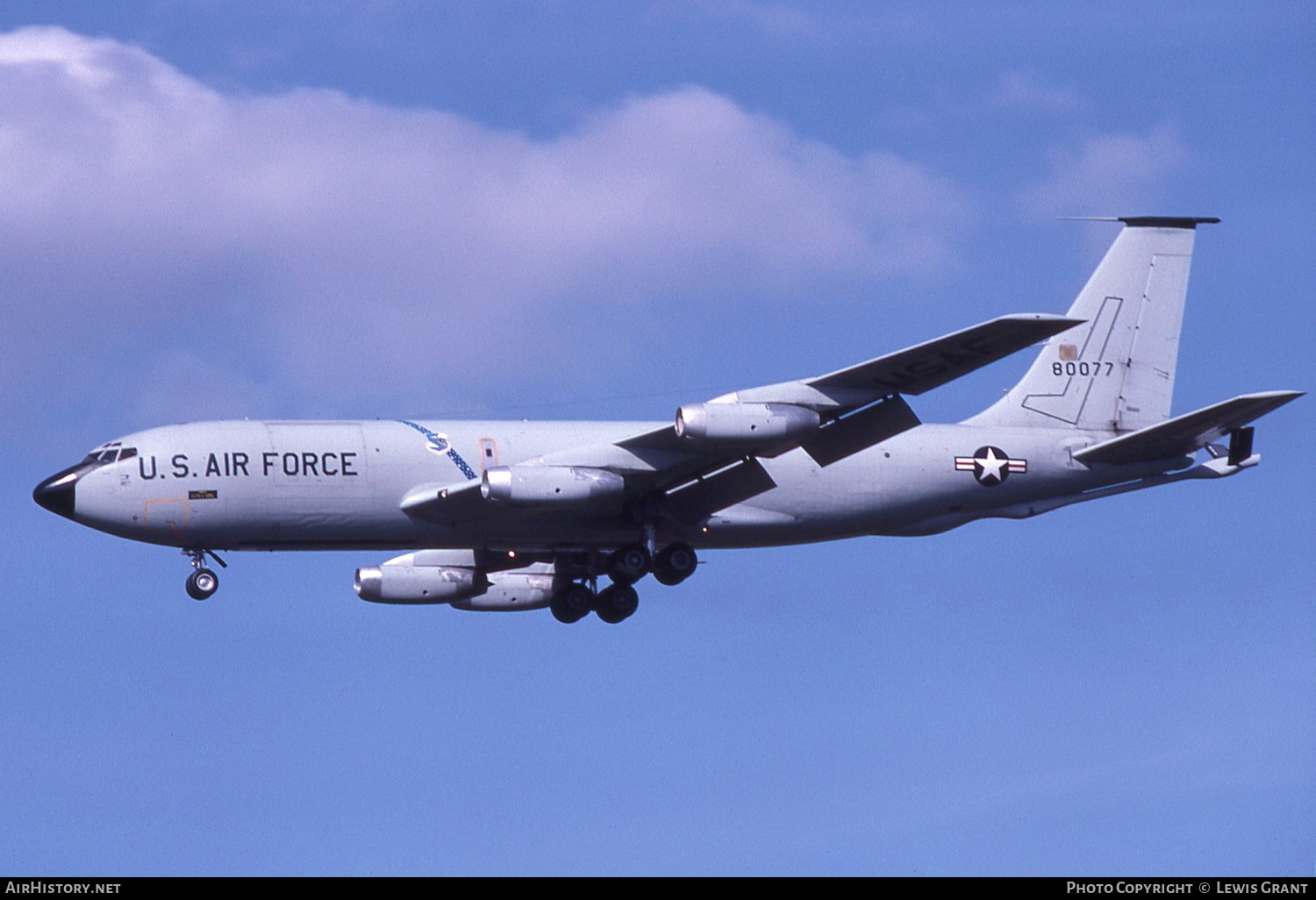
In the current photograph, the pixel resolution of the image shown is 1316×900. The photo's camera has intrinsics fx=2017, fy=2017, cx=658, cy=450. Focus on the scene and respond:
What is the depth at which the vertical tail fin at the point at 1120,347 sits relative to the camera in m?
54.5

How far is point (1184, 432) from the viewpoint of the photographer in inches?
2005

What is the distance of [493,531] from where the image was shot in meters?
50.0

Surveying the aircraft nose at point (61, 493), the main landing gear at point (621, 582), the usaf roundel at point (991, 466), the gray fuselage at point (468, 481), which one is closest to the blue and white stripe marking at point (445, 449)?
the gray fuselage at point (468, 481)

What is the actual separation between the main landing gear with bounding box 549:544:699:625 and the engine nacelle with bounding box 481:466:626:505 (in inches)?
106

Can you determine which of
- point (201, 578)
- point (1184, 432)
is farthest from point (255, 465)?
point (1184, 432)

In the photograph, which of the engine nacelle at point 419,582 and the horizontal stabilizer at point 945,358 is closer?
the horizontal stabilizer at point 945,358

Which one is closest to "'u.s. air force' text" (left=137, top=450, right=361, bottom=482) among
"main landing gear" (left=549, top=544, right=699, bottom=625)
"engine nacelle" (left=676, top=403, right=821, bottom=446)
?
"main landing gear" (left=549, top=544, right=699, bottom=625)

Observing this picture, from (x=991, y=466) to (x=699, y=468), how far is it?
8372 millimetres

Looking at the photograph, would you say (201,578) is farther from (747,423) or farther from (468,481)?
(747,423)

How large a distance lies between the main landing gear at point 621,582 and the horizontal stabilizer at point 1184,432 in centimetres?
1116

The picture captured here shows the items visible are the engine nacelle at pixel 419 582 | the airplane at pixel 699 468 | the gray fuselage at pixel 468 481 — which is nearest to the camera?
the airplane at pixel 699 468

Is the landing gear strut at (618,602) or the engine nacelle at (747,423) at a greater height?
the engine nacelle at (747,423)

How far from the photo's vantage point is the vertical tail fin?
179 ft

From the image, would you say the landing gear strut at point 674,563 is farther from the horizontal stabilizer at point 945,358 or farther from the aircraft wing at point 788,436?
the horizontal stabilizer at point 945,358
